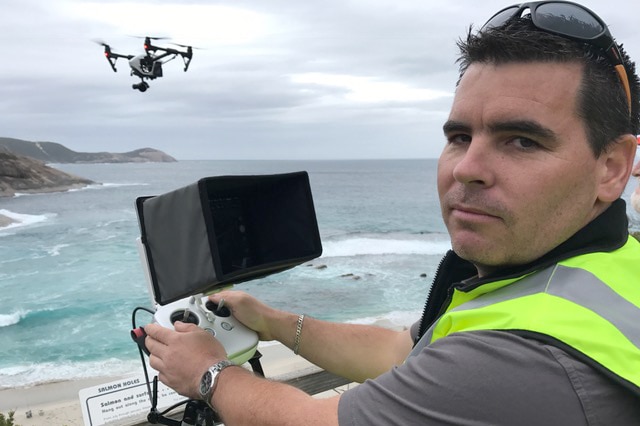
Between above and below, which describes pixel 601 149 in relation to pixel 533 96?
below

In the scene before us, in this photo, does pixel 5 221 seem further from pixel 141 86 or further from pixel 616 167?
pixel 616 167

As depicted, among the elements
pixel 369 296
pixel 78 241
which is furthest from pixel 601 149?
pixel 78 241

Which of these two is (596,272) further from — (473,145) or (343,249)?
(343,249)

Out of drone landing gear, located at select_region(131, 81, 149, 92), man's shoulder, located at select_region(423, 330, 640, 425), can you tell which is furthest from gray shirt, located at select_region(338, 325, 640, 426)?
drone landing gear, located at select_region(131, 81, 149, 92)

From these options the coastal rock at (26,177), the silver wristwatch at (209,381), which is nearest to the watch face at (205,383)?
the silver wristwatch at (209,381)

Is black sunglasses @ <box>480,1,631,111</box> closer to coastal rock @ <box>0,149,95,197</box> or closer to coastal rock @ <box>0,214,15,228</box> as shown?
coastal rock @ <box>0,214,15,228</box>

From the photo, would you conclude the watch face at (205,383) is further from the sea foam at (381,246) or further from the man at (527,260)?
the sea foam at (381,246)
